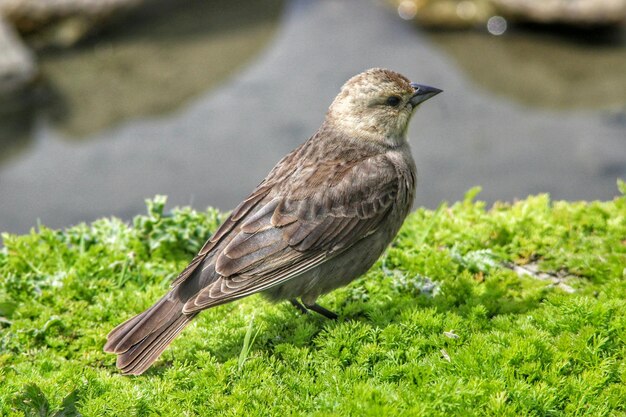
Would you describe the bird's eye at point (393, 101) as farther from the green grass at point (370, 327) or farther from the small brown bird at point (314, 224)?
the green grass at point (370, 327)

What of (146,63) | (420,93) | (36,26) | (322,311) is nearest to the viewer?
(322,311)

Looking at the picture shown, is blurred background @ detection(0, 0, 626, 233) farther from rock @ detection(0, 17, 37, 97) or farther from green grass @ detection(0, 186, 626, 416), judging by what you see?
green grass @ detection(0, 186, 626, 416)

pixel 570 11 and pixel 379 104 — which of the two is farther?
pixel 570 11

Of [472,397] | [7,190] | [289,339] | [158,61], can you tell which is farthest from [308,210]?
[158,61]

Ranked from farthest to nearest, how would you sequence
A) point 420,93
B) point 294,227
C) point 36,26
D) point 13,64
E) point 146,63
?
point 146,63, point 36,26, point 13,64, point 420,93, point 294,227

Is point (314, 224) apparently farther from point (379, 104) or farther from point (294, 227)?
point (379, 104)

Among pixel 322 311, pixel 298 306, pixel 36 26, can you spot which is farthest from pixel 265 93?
pixel 322 311

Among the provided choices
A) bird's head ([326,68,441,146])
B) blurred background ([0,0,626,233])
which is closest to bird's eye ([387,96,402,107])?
bird's head ([326,68,441,146])

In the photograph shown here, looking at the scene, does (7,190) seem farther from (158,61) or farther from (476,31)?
(476,31)
